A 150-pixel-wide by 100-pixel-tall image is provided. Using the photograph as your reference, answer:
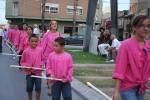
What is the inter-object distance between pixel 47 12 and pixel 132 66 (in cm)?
5251

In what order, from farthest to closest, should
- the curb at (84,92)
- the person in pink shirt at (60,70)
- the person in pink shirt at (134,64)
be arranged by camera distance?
the curb at (84,92) < the person in pink shirt at (60,70) < the person in pink shirt at (134,64)

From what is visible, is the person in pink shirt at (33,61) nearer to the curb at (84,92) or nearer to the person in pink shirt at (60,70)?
the person in pink shirt at (60,70)

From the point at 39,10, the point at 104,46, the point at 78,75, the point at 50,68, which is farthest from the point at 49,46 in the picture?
the point at 39,10

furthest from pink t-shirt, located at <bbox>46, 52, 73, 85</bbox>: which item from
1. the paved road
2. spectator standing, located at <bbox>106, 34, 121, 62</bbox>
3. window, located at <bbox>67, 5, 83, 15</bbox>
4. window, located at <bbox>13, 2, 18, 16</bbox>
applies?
window, located at <bbox>67, 5, 83, 15</bbox>

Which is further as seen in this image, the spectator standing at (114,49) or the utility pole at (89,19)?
the utility pole at (89,19)

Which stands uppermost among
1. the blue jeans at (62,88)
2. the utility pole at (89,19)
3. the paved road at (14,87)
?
the utility pole at (89,19)

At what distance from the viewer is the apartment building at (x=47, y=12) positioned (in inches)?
2121

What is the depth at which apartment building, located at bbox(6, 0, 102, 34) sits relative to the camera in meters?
53.9

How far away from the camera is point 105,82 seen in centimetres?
940

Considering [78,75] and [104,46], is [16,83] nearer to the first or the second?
[78,75]

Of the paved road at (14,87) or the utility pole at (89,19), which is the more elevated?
the utility pole at (89,19)

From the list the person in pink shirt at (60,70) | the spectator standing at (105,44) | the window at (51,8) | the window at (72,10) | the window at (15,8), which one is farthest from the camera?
the window at (72,10)

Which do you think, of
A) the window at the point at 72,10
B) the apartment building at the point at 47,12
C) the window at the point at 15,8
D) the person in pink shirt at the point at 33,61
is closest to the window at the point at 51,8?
the apartment building at the point at 47,12

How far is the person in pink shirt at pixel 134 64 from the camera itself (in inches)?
148
